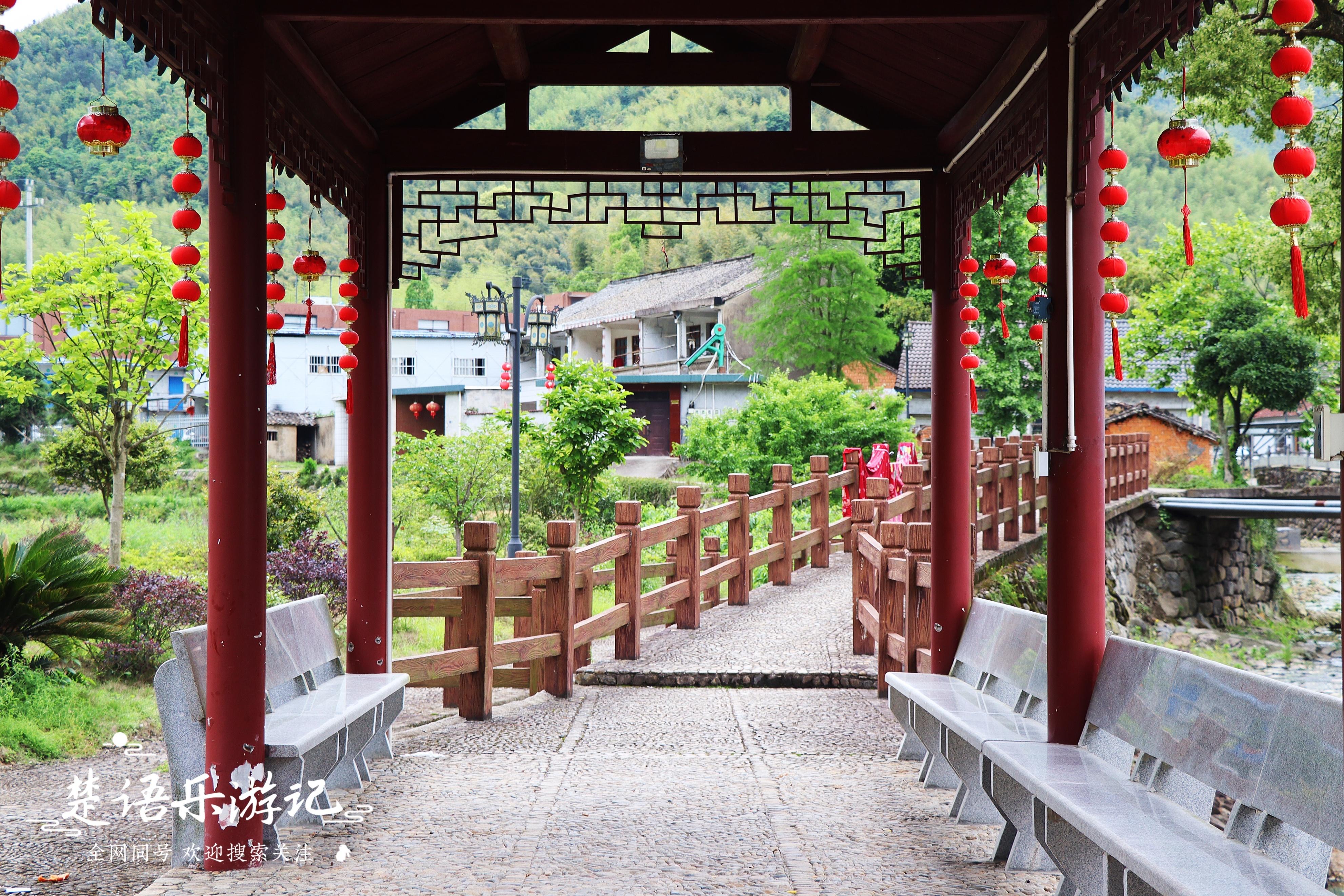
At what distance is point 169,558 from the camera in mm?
13430

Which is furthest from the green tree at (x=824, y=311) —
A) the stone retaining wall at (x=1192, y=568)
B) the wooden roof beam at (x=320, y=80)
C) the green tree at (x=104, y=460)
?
the wooden roof beam at (x=320, y=80)

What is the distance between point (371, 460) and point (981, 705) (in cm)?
336

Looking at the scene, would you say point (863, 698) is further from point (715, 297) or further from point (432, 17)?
point (715, 297)

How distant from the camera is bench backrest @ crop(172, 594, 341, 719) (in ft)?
12.8

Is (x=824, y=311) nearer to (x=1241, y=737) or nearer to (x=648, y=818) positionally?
(x=648, y=818)

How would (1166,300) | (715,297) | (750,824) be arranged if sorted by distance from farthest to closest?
1. (715,297)
2. (1166,300)
3. (750,824)

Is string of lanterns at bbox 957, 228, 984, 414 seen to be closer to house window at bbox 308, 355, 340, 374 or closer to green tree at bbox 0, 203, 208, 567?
green tree at bbox 0, 203, 208, 567

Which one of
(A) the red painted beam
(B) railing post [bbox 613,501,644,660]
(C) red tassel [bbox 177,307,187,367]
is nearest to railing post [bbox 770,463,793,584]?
(B) railing post [bbox 613,501,644,660]

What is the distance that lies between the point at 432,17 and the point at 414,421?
31.5m

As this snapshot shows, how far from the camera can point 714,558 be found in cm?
1105

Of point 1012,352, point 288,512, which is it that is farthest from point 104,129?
point 1012,352

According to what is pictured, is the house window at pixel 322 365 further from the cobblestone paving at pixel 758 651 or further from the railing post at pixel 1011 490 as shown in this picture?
the cobblestone paving at pixel 758 651

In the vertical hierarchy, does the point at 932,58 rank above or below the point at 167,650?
above

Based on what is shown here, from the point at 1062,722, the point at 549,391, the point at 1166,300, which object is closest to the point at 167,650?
the point at 1062,722
